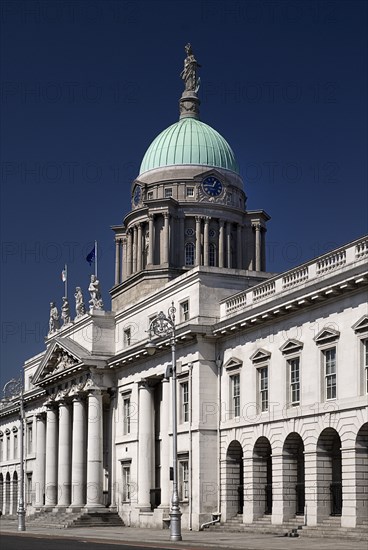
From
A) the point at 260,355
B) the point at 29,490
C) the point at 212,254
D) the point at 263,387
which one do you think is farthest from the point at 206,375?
the point at 29,490

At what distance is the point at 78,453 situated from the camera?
7206cm

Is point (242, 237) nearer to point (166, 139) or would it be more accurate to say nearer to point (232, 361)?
point (166, 139)

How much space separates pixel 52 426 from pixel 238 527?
31.1 metres

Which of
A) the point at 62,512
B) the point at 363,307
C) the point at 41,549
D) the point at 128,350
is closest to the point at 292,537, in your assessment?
the point at 363,307

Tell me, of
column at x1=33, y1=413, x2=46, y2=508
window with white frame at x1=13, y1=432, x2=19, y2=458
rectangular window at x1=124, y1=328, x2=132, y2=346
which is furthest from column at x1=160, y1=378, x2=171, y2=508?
window with white frame at x1=13, y1=432, x2=19, y2=458

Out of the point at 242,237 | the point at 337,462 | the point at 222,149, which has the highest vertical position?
the point at 222,149

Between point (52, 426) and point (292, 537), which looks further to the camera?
point (52, 426)

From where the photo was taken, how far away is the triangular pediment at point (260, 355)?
168 ft

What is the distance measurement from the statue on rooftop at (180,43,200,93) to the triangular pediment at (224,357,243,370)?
39.1 metres

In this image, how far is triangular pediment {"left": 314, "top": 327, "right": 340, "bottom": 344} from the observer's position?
4506cm

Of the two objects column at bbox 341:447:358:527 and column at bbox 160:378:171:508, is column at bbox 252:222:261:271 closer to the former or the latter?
column at bbox 160:378:171:508

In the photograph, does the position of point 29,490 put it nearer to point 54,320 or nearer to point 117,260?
point 54,320

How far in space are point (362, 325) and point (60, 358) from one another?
38.3 meters

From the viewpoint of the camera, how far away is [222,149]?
84250 millimetres
